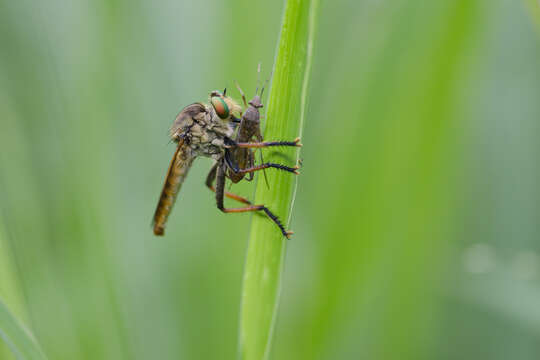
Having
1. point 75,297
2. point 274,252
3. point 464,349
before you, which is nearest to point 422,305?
point 464,349

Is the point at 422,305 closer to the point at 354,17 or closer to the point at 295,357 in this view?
the point at 295,357

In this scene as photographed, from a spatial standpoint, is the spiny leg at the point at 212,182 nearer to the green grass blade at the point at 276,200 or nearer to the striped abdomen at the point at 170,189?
the striped abdomen at the point at 170,189

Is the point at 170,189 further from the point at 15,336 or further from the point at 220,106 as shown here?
the point at 15,336

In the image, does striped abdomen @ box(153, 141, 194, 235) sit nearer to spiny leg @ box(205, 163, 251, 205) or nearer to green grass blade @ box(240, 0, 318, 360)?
spiny leg @ box(205, 163, 251, 205)

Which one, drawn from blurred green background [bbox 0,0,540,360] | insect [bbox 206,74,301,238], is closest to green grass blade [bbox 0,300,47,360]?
blurred green background [bbox 0,0,540,360]

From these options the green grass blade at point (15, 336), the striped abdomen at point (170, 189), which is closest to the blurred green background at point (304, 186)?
the striped abdomen at point (170, 189)

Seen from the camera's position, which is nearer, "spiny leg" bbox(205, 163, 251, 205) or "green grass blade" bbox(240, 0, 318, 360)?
"green grass blade" bbox(240, 0, 318, 360)
